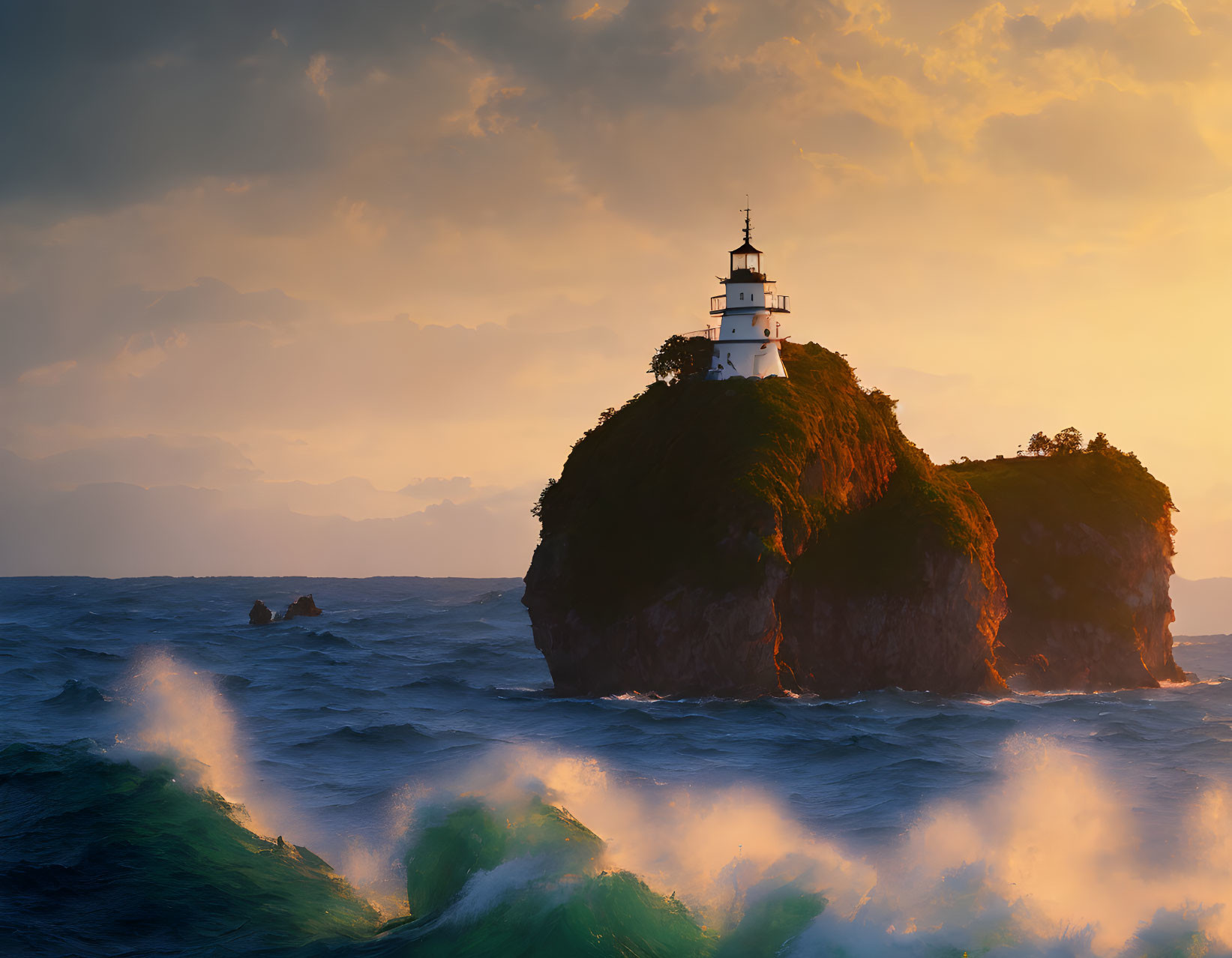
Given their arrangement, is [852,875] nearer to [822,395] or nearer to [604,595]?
[604,595]

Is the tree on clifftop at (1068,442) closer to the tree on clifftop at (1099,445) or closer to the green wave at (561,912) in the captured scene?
the tree on clifftop at (1099,445)

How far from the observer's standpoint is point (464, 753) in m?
36.6

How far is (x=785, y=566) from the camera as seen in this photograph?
2032 inches

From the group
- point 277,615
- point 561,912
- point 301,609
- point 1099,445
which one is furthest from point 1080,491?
point 277,615

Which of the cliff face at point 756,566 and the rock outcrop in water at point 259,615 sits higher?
the cliff face at point 756,566

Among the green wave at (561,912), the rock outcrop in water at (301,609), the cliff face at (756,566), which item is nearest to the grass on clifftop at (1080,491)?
the cliff face at (756,566)

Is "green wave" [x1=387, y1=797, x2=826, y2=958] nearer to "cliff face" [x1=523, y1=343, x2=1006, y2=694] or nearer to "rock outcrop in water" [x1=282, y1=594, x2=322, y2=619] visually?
"cliff face" [x1=523, y1=343, x2=1006, y2=694]

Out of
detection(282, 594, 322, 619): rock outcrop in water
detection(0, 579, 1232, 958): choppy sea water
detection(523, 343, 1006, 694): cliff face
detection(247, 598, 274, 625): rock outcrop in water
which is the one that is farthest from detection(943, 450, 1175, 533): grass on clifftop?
detection(282, 594, 322, 619): rock outcrop in water

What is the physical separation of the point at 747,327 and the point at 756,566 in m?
19.5

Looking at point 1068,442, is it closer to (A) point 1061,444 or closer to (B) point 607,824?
(A) point 1061,444

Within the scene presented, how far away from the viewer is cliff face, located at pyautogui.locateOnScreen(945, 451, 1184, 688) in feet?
219

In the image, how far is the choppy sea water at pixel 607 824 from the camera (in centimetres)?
1694

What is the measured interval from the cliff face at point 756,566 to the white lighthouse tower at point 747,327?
8.75 ft

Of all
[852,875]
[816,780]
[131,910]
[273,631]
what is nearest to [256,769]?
[131,910]
